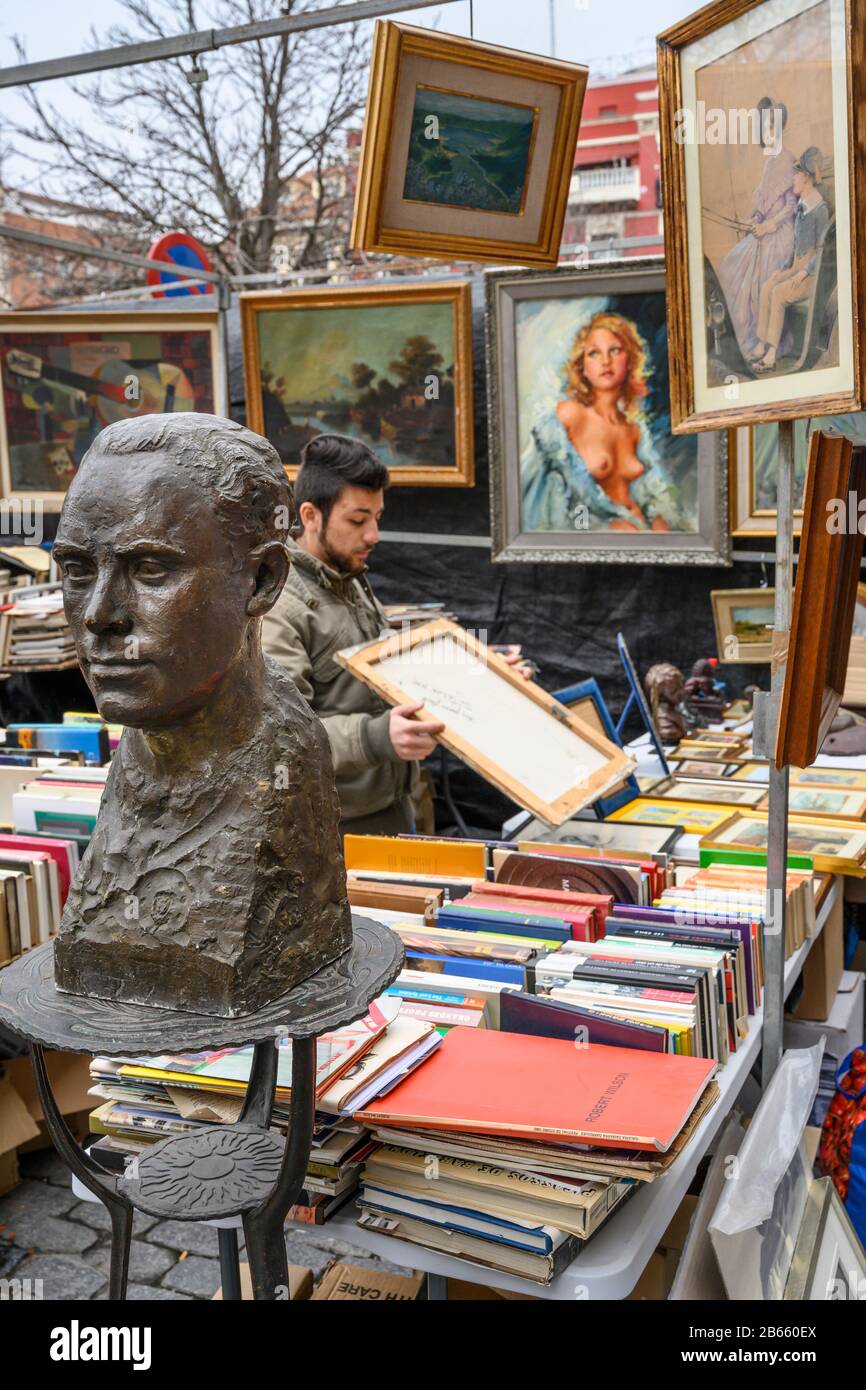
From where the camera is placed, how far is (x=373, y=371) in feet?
19.7

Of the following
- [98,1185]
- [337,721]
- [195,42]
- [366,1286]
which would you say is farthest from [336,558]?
[98,1185]

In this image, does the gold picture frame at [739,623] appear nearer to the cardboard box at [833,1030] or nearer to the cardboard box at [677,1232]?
the cardboard box at [833,1030]

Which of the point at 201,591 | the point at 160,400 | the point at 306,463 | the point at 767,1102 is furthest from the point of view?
the point at 160,400

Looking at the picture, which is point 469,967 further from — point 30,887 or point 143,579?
point 30,887

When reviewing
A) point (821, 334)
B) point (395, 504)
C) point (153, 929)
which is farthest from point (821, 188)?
point (395, 504)

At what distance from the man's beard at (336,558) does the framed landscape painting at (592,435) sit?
101 inches

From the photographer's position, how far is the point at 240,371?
20.6ft

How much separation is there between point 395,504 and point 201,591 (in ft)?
15.6

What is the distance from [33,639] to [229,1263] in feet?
13.0

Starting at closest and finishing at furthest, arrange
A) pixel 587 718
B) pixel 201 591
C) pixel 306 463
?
1. pixel 201 591
2. pixel 306 463
3. pixel 587 718

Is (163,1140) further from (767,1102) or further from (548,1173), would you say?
(767,1102)

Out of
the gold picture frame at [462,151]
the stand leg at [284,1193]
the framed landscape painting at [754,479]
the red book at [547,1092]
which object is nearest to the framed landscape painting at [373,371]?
the framed landscape painting at [754,479]

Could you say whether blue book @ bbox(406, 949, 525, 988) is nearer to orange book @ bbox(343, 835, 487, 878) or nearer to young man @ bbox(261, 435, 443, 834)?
orange book @ bbox(343, 835, 487, 878)

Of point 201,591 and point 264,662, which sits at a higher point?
point 201,591
